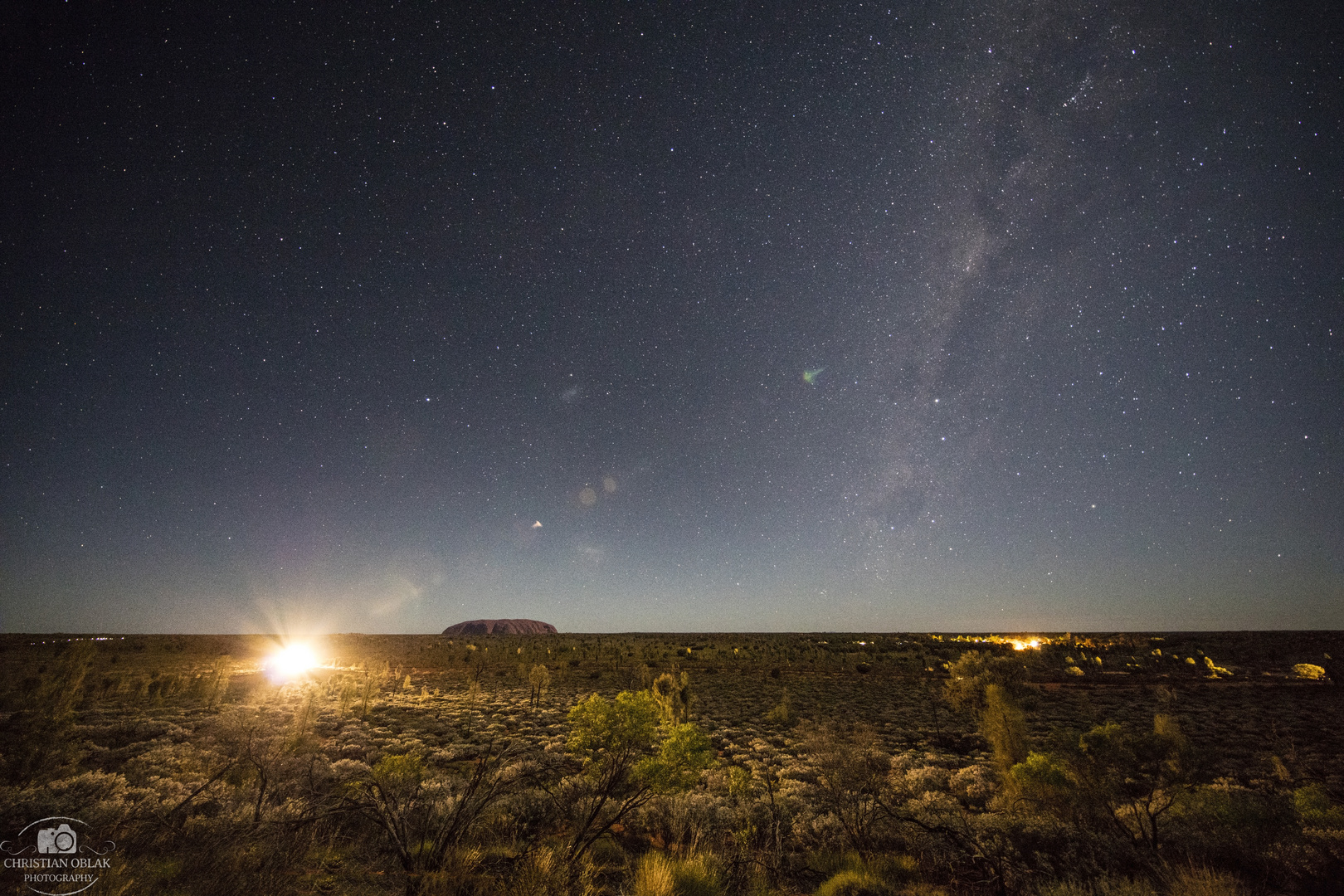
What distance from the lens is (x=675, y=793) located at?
28.9ft

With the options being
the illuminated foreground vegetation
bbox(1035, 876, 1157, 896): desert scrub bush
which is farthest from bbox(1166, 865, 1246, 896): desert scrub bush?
bbox(1035, 876, 1157, 896): desert scrub bush

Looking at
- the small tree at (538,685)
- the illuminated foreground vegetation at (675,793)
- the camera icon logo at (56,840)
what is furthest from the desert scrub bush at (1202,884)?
the small tree at (538,685)

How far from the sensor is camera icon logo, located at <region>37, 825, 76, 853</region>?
761cm

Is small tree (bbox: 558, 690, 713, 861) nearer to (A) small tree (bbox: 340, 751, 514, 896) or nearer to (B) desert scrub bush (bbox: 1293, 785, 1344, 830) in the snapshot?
(A) small tree (bbox: 340, 751, 514, 896)

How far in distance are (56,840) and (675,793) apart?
398 inches

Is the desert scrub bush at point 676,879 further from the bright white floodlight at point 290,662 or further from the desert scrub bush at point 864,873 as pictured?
the bright white floodlight at point 290,662

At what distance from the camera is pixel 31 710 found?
13.3 meters

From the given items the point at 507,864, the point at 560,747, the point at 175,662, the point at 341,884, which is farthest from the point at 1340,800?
the point at 175,662

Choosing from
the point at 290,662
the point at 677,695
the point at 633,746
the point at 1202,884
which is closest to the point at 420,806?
the point at 633,746

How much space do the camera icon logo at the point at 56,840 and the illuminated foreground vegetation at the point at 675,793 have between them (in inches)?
23.6

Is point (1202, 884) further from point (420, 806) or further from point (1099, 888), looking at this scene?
point (420, 806)

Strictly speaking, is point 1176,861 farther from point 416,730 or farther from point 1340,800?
point 416,730

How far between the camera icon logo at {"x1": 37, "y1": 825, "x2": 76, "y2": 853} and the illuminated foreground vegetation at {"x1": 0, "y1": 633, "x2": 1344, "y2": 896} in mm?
599

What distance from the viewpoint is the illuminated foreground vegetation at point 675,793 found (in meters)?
7.98
